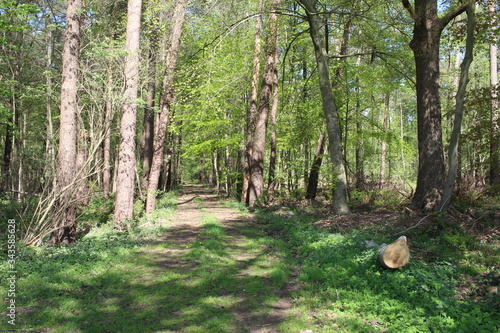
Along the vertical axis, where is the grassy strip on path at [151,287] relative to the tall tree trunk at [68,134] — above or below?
below

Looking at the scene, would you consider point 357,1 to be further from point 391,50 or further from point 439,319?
point 439,319

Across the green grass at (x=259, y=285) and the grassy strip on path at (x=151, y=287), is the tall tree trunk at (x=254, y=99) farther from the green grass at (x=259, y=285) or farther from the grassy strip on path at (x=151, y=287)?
the green grass at (x=259, y=285)

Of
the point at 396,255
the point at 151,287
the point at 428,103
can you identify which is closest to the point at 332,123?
the point at 428,103

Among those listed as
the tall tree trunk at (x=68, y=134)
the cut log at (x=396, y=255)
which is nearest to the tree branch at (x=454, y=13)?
the cut log at (x=396, y=255)

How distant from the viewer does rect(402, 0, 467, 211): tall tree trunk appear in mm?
8383

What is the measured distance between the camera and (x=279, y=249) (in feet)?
25.1

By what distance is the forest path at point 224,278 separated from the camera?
169 inches

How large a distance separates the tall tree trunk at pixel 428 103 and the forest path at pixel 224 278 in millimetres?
4348

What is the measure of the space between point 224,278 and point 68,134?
584 centimetres

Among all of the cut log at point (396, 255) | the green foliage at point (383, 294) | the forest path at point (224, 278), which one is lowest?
the forest path at point (224, 278)

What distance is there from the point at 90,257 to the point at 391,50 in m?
14.2

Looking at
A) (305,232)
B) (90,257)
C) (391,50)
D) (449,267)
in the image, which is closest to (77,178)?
(90,257)

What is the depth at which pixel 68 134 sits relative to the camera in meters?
8.55

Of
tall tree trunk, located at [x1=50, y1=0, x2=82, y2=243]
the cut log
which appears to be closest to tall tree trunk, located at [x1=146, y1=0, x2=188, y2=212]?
tall tree trunk, located at [x1=50, y1=0, x2=82, y2=243]
